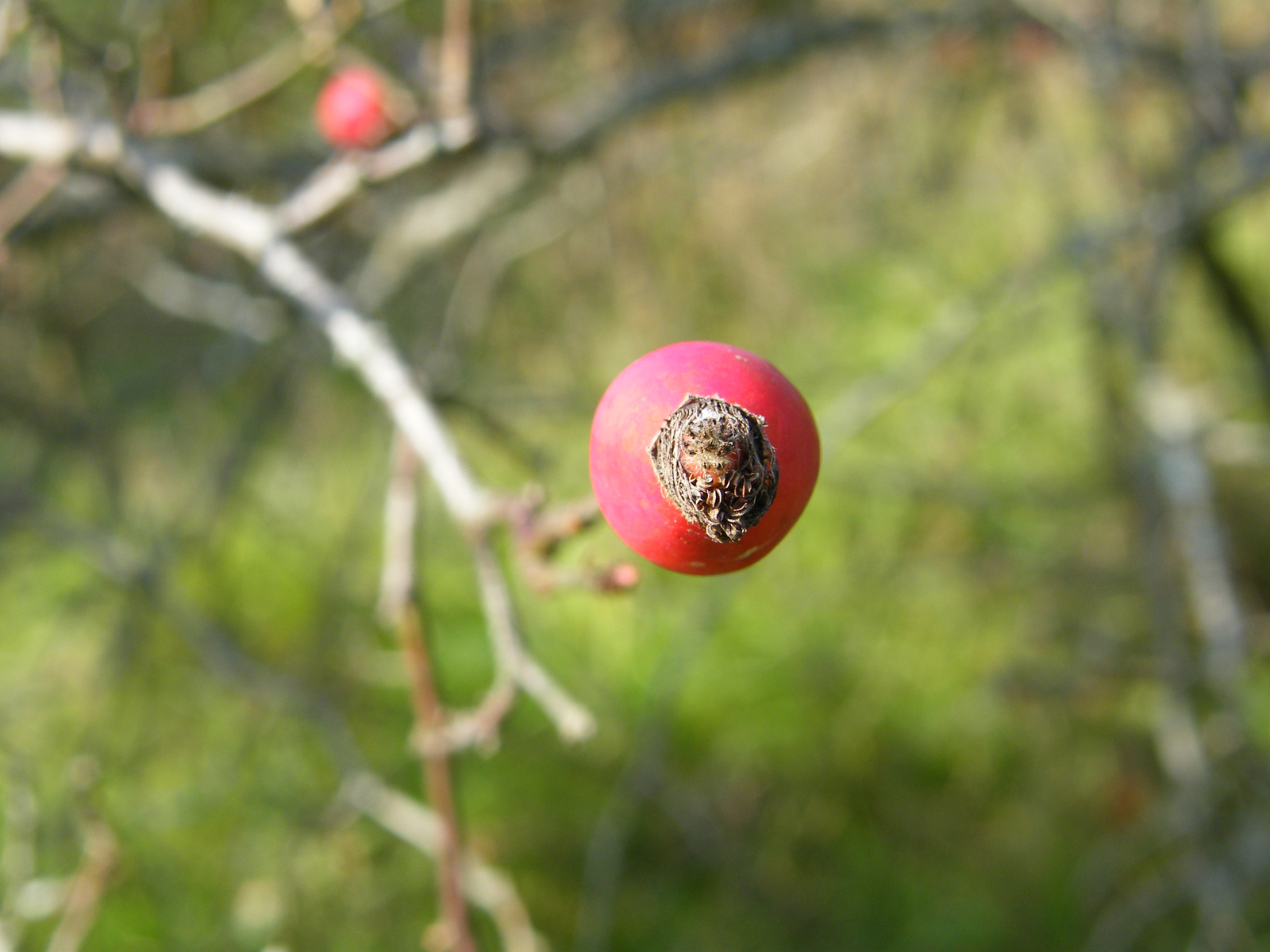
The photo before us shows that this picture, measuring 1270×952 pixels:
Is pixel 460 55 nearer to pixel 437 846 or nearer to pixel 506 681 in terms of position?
pixel 506 681

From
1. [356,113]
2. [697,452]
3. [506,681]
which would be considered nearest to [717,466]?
[697,452]

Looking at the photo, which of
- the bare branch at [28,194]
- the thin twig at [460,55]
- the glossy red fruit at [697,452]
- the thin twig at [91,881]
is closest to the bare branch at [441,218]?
the bare branch at [28,194]

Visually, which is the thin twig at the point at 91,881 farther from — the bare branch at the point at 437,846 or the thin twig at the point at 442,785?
the thin twig at the point at 442,785

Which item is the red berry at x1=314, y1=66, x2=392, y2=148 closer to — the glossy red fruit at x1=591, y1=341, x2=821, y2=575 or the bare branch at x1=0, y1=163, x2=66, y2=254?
the bare branch at x1=0, y1=163, x2=66, y2=254

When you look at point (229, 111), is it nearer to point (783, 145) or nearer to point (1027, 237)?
point (783, 145)

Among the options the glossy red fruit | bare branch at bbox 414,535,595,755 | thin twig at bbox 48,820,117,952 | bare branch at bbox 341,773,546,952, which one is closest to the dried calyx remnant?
the glossy red fruit

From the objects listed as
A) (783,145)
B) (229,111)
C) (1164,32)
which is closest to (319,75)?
(229,111)

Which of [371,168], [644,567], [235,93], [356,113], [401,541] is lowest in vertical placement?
[401,541]
